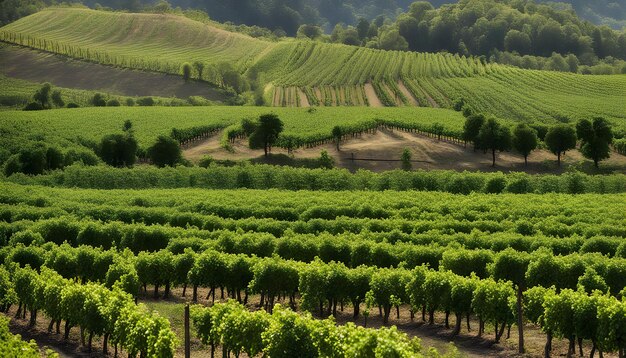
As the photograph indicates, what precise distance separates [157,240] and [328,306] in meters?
19.1

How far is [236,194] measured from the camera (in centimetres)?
9250

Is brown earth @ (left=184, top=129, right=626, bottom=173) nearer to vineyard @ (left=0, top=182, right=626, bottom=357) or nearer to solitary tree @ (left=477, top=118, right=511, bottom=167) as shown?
solitary tree @ (left=477, top=118, right=511, bottom=167)

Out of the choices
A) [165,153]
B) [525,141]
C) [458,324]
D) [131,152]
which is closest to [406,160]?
[525,141]

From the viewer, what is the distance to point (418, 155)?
131750 mm

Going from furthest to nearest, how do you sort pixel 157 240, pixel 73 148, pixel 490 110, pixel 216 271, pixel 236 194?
pixel 490 110, pixel 73 148, pixel 236 194, pixel 157 240, pixel 216 271

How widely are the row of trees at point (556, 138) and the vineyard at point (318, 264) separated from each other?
38.8m

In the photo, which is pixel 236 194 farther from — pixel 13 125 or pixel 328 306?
pixel 13 125

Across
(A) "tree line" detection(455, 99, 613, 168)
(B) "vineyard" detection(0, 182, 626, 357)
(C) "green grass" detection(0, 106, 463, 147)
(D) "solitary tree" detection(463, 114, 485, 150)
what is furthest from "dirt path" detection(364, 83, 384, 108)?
(B) "vineyard" detection(0, 182, 626, 357)

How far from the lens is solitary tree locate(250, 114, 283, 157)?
12888 cm

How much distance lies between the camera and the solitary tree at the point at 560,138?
418ft

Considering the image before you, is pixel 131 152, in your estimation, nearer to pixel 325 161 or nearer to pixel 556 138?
pixel 325 161

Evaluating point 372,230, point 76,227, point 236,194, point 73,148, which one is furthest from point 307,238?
point 73,148

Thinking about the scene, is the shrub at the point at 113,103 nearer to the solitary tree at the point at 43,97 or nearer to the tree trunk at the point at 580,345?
the solitary tree at the point at 43,97

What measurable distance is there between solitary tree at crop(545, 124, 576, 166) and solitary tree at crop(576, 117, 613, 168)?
3.56 feet
